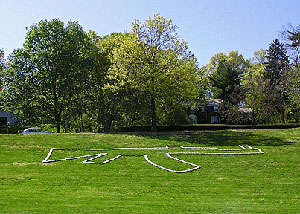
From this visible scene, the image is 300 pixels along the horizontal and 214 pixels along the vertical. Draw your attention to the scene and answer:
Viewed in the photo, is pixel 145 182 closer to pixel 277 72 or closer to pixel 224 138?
pixel 224 138

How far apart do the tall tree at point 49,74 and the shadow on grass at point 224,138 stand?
12434 mm

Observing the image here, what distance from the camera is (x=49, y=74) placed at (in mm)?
35500

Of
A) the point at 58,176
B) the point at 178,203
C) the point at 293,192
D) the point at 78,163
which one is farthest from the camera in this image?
the point at 78,163

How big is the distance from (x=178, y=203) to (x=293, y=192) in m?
4.80

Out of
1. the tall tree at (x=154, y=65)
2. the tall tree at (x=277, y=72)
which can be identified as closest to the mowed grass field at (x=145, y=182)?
the tall tree at (x=154, y=65)

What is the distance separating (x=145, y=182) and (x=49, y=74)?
81.3ft

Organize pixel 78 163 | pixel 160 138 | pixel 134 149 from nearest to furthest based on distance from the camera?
pixel 78 163 < pixel 134 149 < pixel 160 138

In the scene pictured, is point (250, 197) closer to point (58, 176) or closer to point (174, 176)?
point (174, 176)

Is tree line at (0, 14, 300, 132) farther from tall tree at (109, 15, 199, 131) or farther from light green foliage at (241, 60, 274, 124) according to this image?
light green foliage at (241, 60, 274, 124)

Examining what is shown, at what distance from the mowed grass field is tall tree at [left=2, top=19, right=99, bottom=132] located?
12.2m

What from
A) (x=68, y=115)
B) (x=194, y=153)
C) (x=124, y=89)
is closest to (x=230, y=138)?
(x=194, y=153)

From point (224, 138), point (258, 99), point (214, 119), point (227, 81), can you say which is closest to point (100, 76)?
point (224, 138)

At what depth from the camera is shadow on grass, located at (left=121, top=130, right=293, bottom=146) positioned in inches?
1004

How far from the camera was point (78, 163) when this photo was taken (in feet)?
59.2
